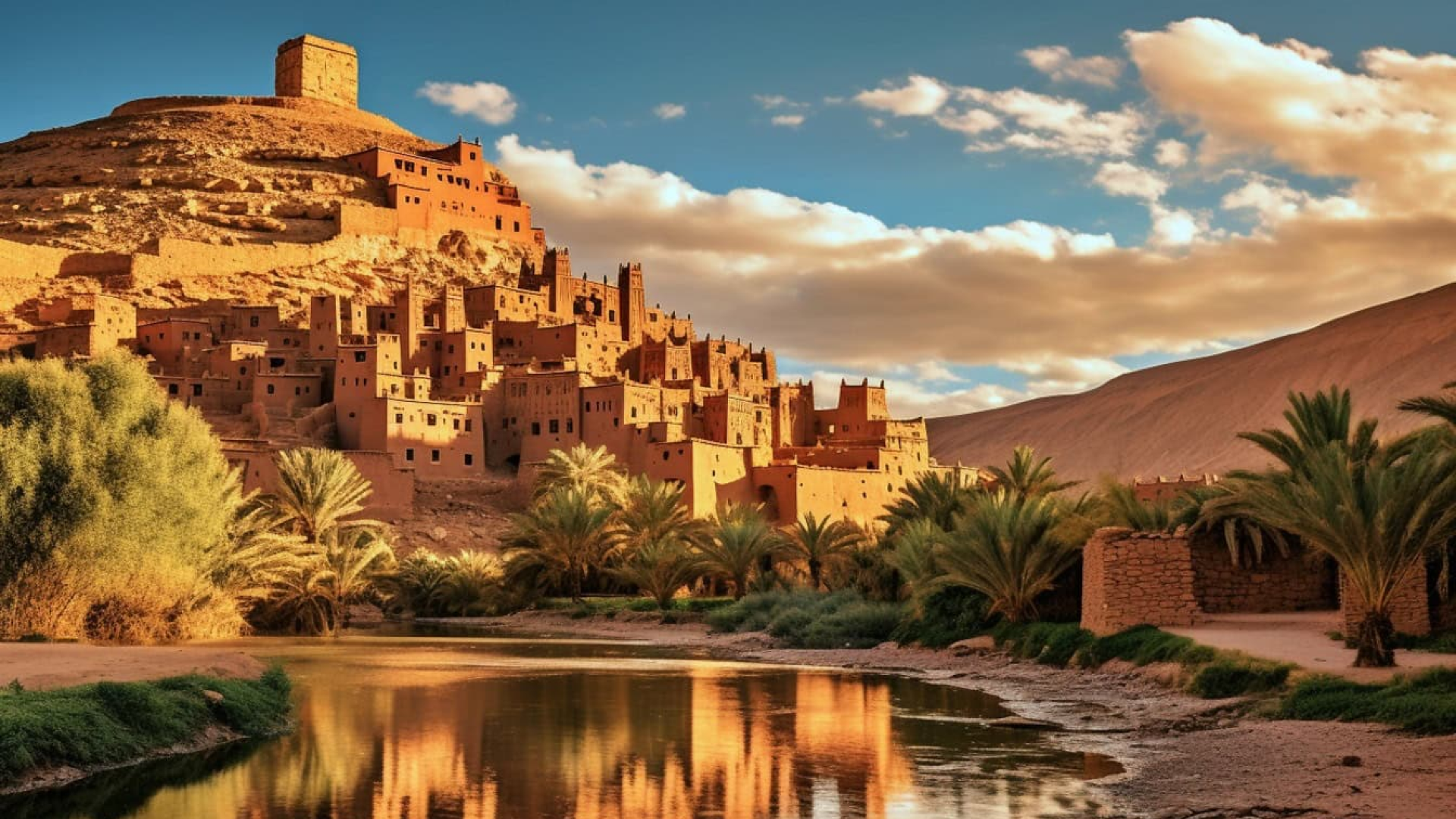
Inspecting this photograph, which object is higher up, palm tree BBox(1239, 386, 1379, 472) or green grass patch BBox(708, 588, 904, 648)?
palm tree BBox(1239, 386, 1379, 472)

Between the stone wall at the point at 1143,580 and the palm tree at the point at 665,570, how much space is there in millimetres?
17042

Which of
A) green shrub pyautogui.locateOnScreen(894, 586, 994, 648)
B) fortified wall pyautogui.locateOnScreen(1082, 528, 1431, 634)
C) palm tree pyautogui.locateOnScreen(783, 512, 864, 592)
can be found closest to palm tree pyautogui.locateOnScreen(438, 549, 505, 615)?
palm tree pyautogui.locateOnScreen(783, 512, 864, 592)

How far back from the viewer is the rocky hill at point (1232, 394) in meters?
58.1

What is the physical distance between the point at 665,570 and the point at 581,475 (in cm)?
941

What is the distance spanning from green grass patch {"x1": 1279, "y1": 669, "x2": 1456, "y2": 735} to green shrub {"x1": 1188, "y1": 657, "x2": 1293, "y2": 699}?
0.59 m

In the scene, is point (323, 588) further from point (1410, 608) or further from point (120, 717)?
point (1410, 608)

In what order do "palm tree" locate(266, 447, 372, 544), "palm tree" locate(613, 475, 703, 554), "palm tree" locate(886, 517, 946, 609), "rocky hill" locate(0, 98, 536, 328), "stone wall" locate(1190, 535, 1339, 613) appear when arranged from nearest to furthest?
"stone wall" locate(1190, 535, 1339, 613) < "palm tree" locate(886, 517, 946, 609) < "palm tree" locate(266, 447, 372, 544) < "palm tree" locate(613, 475, 703, 554) < "rocky hill" locate(0, 98, 536, 328)

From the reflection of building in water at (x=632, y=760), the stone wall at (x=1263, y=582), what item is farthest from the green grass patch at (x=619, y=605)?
the reflection of building in water at (x=632, y=760)

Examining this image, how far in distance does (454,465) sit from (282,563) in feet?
73.9

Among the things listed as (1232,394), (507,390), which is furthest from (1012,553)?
(1232,394)

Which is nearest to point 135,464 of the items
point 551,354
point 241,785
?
point 241,785

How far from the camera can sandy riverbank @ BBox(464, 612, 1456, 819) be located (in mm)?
9617

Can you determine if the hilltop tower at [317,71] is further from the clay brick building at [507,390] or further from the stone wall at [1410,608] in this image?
the stone wall at [1410,608]

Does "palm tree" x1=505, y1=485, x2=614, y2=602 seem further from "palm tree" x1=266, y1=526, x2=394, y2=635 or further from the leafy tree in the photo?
the leafy tree
